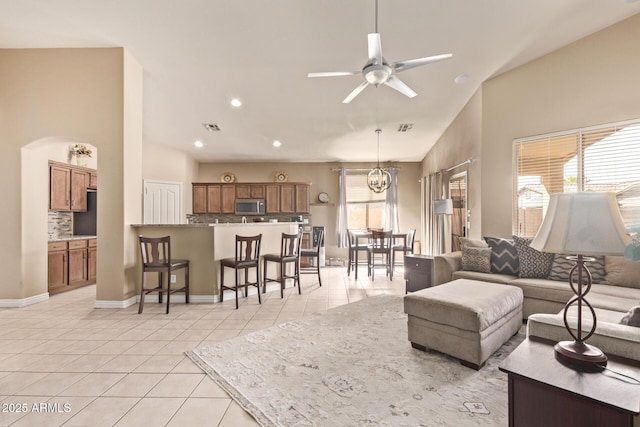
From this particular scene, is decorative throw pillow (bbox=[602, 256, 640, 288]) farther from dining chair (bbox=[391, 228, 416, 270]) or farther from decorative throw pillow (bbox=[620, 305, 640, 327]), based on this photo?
dining chair (bbox=[391, 228, 416, 270])

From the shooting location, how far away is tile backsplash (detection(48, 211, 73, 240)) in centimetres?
487

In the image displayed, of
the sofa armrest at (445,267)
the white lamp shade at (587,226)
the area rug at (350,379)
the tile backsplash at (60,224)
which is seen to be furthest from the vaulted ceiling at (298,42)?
the area rug at (350,379)

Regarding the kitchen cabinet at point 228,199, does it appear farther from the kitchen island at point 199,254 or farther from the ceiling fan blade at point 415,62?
the ceiling fan blade at point 415,62

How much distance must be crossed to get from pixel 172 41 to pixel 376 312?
4.05 metres

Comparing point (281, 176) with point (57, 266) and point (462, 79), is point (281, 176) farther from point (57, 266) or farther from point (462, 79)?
point (462, 79)

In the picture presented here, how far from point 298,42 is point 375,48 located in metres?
1.26

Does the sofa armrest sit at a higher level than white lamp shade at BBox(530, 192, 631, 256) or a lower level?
lower

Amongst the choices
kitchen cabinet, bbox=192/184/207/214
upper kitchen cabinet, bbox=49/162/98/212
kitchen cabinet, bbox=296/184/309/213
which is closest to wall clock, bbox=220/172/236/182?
kitchen cabinet, bbox=192/184/207/214

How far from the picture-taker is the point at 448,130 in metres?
5.76

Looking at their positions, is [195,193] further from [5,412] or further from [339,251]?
[5,412]

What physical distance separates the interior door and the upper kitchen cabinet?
1.25 m

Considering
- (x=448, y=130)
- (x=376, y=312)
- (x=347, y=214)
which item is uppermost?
(x=448, y=130)

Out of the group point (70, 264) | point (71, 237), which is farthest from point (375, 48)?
point (71, 237)

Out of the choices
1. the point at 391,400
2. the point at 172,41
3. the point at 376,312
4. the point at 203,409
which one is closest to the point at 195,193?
the point at 172,41
